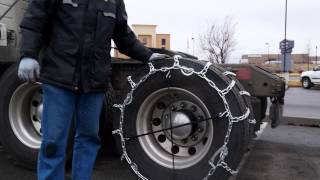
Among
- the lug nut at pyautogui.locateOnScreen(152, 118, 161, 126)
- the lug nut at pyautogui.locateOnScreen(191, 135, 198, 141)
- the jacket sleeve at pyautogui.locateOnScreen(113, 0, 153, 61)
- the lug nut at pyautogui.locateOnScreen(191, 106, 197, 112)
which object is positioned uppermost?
the jacket sleeve at pyautogui.locateOnScreen(113, 0, 153, 61)

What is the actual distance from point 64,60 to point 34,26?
29 centimetres

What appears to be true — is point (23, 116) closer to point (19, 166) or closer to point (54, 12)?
point (19, 166)

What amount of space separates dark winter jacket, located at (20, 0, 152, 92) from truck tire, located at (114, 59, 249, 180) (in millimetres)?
728

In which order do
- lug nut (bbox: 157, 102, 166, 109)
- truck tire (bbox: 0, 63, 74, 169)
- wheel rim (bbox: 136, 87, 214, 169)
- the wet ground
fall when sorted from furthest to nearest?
truck tire (bbox: 0, 63, 74, 169)
the wet ground
lug nut (bbox: 157, 102, 166, 109)
wheel rim (bbox: 136, 87, 214, 169)

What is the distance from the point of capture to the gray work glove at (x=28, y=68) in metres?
2.79

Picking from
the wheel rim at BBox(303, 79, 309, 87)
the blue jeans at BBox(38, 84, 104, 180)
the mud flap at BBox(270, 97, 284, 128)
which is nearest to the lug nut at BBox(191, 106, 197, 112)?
the blue jeans at BBox(38, 84, 104, 180)

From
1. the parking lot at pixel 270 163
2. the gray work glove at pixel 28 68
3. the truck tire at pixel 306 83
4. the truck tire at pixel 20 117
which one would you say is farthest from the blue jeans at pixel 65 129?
the truck tire at pixel 306 83

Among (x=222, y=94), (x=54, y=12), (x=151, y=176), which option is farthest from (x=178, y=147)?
(x=54, y=12)

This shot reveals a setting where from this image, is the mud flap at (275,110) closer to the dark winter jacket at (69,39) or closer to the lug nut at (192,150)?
the lug nut at (192,150)

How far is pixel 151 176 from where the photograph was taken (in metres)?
3.70

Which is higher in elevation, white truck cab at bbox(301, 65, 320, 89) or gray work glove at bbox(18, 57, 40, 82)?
gray work glove at bbox(18, 57, 40, 82)

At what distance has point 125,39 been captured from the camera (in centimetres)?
354

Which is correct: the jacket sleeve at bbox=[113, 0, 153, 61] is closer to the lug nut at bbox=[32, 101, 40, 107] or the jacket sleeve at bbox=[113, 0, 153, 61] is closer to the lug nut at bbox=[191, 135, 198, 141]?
the lug nut at bbox=[191, 135, 198, 141]

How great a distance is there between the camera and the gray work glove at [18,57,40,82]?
2.79 meters
